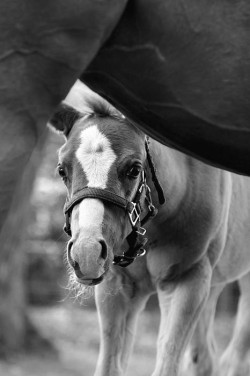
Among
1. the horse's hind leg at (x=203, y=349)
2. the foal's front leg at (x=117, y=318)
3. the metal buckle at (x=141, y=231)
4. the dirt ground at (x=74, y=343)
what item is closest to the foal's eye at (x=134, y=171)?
the metal buckle at (x=141, y=231)

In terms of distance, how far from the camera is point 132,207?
460 centimetres

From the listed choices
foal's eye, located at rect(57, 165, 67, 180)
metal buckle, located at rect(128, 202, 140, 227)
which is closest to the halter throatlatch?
metal buckle, located at rect(128, 202, 140, 227)

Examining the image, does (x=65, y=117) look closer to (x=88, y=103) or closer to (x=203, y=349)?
(x=88, y=103)

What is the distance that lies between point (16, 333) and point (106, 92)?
10.9 meters

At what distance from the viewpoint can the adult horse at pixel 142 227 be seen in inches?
175

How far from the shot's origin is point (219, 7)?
243cm

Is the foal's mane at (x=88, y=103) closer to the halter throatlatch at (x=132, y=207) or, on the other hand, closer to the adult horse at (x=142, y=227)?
the adult horse at (x=142, y=227)

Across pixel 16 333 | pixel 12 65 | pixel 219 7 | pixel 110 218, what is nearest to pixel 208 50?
pixel 219 7

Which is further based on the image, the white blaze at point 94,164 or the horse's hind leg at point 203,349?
the horse's hind leg at point 203,349

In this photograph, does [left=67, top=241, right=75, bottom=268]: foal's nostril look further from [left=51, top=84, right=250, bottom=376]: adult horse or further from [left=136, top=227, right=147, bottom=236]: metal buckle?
[left=136, top=227, right=147, bottom=236]: metal buckle

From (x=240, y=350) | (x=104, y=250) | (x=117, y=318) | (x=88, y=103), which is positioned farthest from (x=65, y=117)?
(x=240, y=350)

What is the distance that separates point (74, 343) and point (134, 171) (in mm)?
11887

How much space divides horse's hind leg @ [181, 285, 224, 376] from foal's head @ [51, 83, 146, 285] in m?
2.16

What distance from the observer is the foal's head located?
13.8ft
